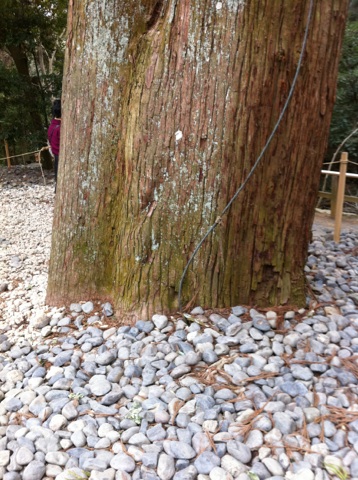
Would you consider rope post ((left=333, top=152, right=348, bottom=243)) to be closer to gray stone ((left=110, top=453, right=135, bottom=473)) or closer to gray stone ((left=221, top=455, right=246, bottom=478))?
gray stone ((left=221, top=455, right=246, bottom=478))

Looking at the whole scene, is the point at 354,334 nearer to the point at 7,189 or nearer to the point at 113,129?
the point at 113,129

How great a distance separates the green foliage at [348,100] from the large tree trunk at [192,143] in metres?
4.68

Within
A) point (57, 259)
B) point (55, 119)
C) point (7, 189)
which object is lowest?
point (7, 189)

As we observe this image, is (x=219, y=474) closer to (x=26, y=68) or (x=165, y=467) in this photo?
(x=165, y=467)

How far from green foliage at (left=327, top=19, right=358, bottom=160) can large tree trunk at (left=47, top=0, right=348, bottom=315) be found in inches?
184

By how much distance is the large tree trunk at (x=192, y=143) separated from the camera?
1924mm

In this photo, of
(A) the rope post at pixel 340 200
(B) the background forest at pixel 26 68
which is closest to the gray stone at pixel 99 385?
(A) the rope post at pixel 340 200

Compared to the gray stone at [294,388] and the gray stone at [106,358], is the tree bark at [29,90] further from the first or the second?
the gray stone at [294,388]

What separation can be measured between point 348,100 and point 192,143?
5353mm

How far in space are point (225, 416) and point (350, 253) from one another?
7.17ft

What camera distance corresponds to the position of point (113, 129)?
226 centimetres

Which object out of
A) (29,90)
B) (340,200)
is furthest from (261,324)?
(29,90)

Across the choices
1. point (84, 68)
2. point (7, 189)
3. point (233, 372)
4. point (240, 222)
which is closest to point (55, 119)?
point (7, 189)

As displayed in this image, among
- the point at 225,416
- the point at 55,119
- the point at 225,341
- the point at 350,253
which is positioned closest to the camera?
the point at 225,416
